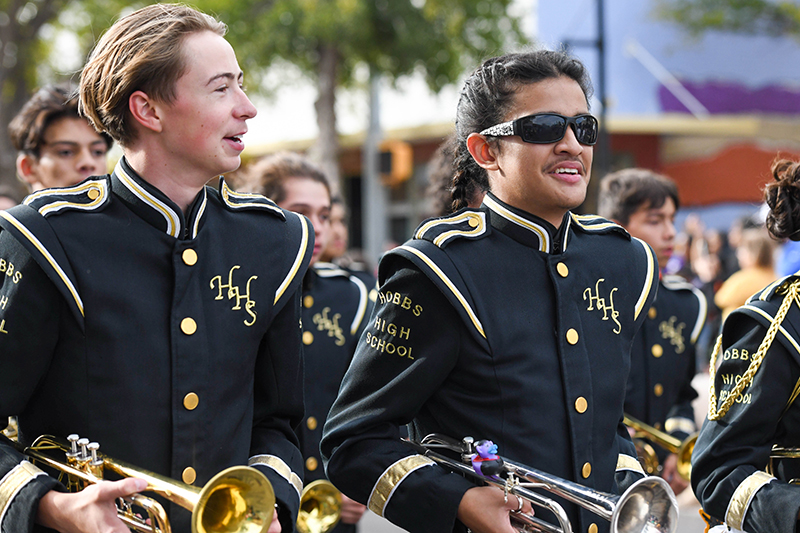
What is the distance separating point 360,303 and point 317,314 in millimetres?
250

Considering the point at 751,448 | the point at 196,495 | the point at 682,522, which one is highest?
the point at 196,495

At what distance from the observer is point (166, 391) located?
224cm

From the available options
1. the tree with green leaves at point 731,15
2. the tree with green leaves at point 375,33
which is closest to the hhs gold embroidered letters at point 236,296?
the tree with green leaves at point 375,33

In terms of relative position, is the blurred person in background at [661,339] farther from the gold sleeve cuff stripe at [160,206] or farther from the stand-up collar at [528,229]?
the gold sleeve cuff stripe at [160,206]

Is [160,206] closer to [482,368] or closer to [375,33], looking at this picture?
[482,368]

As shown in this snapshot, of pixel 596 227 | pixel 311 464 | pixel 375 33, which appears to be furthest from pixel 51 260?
pixel 375 33

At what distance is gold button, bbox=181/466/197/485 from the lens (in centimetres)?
225

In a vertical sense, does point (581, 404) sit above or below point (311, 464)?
above

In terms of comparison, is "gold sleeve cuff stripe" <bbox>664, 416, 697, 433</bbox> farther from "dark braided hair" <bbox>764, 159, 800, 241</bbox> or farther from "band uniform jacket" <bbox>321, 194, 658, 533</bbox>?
"band uniform jacket" <bbox>321, 194, 658, 533</bbox>

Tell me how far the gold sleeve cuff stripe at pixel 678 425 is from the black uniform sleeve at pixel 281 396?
2855 mm

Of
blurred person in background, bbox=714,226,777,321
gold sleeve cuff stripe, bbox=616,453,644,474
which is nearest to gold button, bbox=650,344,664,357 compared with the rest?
gold sleeve cuff stripe, bbox=616,453,644,474

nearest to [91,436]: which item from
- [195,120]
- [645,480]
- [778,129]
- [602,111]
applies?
[195,120]

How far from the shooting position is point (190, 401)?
225 cm

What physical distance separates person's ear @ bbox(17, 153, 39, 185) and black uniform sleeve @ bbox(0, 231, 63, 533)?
236cm
